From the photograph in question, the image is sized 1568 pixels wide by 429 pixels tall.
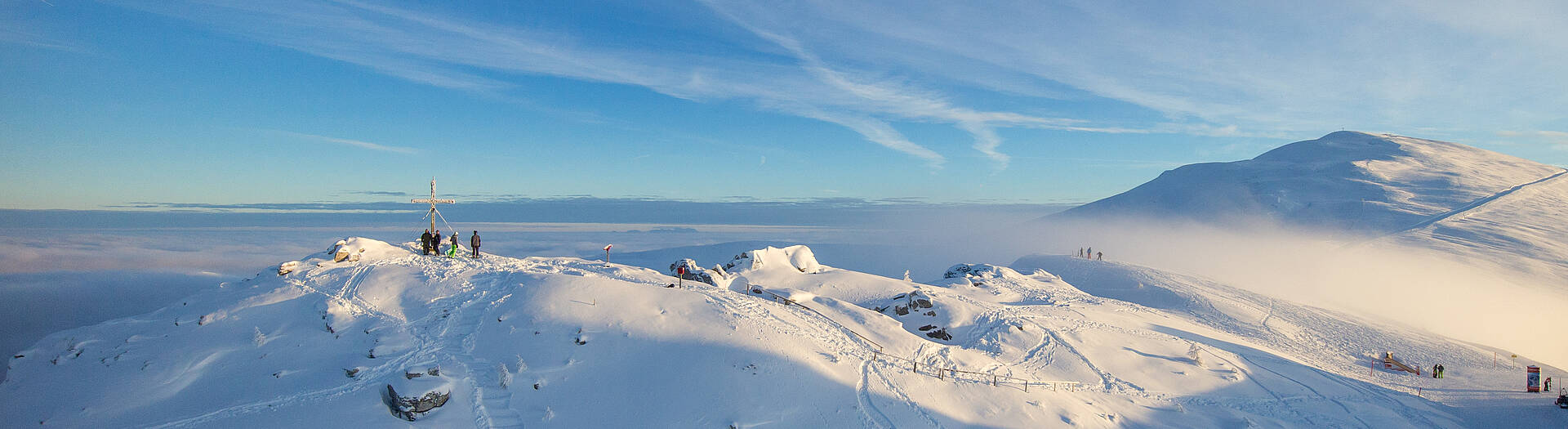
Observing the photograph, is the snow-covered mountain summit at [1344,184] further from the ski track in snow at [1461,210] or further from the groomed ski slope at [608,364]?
the groomed ski slope at [608,364]

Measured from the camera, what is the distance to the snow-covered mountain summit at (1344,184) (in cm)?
7800

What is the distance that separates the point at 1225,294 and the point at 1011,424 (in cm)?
3847

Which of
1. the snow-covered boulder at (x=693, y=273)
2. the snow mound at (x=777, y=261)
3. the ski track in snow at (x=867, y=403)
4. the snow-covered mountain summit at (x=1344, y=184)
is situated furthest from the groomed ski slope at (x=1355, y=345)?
the snow-covered mountain summit at (x=1344, y=184)

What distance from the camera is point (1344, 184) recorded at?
8812 cm

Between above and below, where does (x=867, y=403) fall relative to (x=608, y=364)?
below

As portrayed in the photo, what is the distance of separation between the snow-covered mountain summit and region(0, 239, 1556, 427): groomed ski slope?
239ft

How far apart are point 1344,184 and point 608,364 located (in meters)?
115

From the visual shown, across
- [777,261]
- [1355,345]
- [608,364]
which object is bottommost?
[1355,345]

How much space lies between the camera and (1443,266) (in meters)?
57.1

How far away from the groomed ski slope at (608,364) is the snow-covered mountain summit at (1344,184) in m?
72.8

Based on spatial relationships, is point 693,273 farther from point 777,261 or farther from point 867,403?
point 867,403

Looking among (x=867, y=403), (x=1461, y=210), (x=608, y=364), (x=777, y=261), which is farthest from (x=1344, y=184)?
(x=608, y=364)

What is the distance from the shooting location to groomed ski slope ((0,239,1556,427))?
1367 cm

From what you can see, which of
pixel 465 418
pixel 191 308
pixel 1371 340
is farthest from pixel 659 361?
pixel 1371 340
